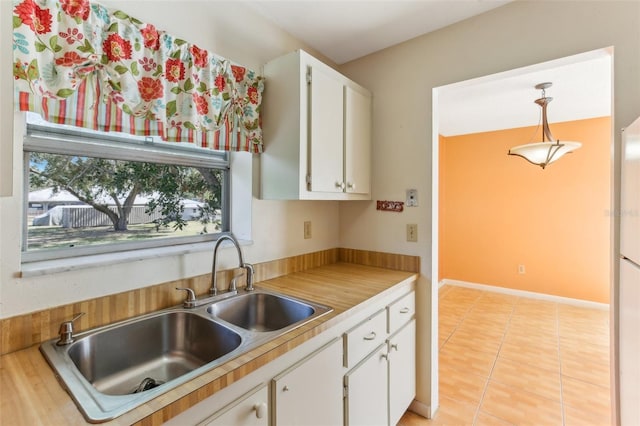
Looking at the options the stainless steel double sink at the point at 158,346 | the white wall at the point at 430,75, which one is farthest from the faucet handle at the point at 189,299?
the white wall at the point at 430,75

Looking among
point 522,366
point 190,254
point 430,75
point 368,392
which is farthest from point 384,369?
point 430,75

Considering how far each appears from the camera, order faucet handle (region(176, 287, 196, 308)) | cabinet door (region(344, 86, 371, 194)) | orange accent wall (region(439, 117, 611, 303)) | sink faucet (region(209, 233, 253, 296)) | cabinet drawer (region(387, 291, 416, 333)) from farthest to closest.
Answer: orange accent wall (region(439, 117, 611, 303)), cabinet door (region(344, 86, 371, 194)), cabinet drawer (region(387, 291, 416, 333)), sink faucet (region(209, 233, 253, 296)), faucet handle (region(176, 287, 196, 308))

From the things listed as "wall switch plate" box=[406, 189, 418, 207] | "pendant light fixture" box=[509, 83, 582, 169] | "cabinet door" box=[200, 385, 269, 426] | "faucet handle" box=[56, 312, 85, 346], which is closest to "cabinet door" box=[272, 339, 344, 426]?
"cabinet door" box=[200, 385, 269, 426]

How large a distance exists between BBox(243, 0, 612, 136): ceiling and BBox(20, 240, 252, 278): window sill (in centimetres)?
139

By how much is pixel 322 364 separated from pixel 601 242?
4349 mm

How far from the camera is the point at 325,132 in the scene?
1711 millimetres

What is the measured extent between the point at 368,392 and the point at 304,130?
137 cm

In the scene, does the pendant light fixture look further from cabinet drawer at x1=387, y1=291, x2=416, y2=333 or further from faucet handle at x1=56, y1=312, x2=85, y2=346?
faucet handle at x1=56, y1=312, x2=85, y2=346

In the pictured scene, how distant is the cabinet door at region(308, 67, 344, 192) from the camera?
1625 mm

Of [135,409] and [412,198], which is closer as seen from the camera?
[135,409]

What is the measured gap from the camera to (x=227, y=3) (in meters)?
1.58

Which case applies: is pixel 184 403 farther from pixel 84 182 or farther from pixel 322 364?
pixel 84 182

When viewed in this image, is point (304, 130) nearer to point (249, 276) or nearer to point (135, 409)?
point (249, 276)

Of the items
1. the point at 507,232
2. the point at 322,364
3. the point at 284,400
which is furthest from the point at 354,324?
the point at 507,232
